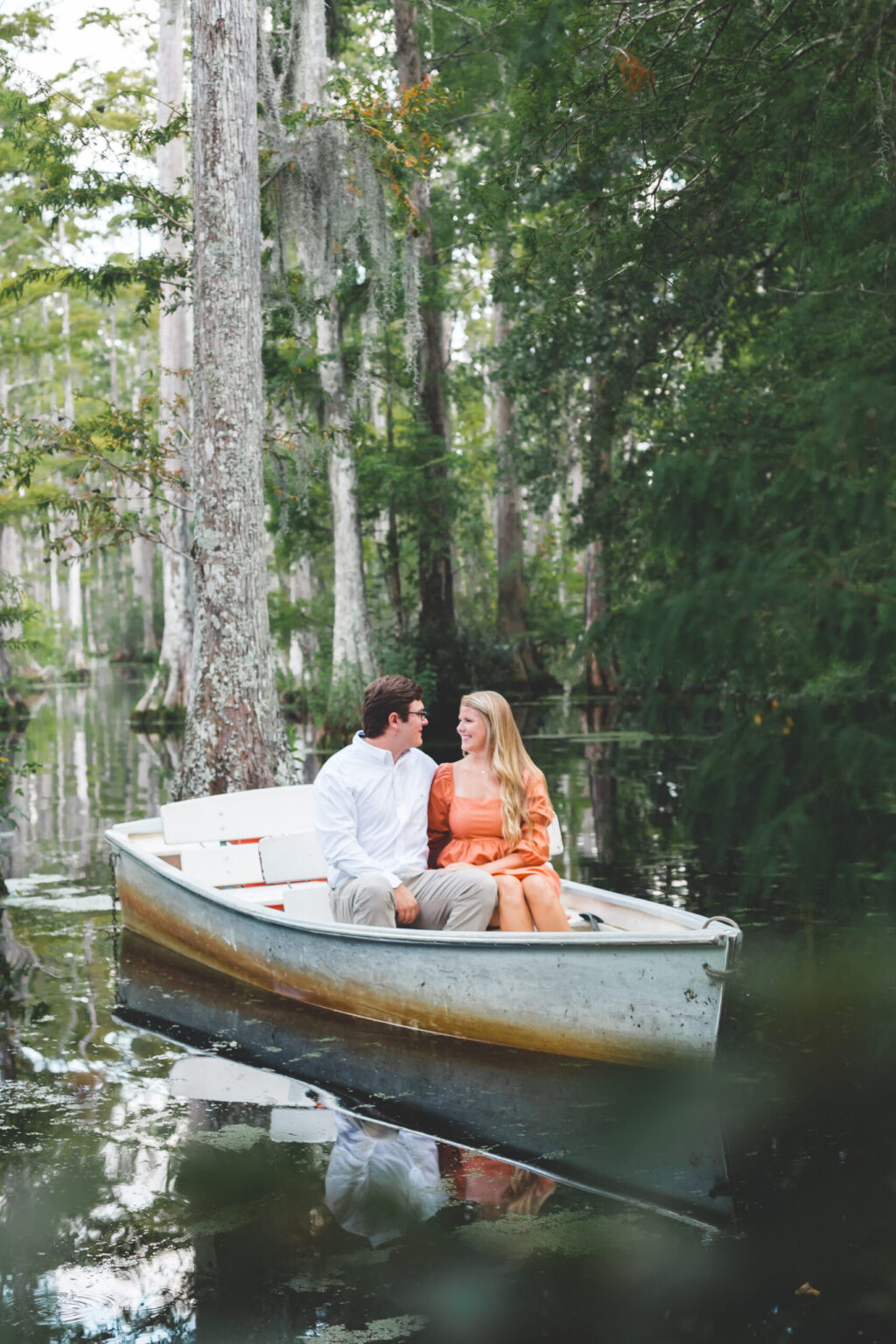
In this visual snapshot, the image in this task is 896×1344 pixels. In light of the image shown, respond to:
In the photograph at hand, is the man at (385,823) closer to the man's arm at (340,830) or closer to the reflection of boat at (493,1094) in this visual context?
the man's arm at (340,830)

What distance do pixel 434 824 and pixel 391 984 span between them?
2.51ft

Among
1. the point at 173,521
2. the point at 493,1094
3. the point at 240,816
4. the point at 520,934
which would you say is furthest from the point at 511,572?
the point at 493,1094

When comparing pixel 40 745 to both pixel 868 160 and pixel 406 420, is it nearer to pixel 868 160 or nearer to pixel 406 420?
pixel 406 420

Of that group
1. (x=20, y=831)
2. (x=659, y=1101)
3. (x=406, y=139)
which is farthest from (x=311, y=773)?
(x=659, y=1101)

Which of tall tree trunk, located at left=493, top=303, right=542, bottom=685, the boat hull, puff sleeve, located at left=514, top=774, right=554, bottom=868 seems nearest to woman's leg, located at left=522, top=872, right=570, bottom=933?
puff sleeve, located at left=514, top=774, right=554, bottom=868

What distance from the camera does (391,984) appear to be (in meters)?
5.94

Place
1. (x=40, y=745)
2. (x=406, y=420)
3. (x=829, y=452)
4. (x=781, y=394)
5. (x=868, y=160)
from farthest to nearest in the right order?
(x=406, y=420) < (x=40, y=745) < (x=868, y=160) < (x=781, y=394) < (x=829, y=452)

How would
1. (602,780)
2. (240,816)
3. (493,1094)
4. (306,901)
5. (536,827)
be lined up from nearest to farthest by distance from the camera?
(493,1094) < (536,827) < (306,901) < (240,816) < (602,780)

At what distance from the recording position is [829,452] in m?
3.03

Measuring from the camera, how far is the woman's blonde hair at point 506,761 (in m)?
5.84

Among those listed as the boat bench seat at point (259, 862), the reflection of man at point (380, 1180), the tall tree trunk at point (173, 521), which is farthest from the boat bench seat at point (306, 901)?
the tall tree trunk at point (173, 521)

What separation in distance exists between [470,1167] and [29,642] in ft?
54.9

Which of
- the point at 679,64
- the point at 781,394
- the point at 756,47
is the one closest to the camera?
the point at 781,394

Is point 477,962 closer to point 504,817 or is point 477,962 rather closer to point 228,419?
point 504,817
